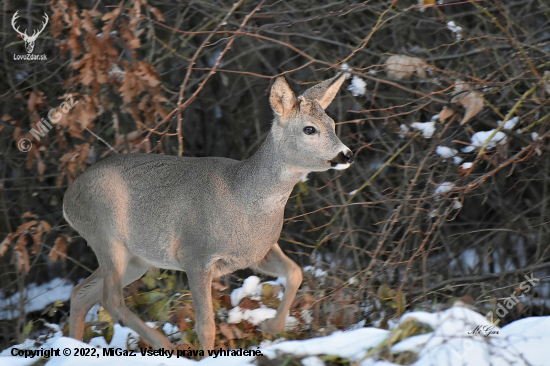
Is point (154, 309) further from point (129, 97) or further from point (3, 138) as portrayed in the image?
point (3, 138)

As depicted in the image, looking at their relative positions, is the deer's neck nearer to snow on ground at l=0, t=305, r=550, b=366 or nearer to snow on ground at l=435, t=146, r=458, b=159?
snow on ground at l=0, t=305, r=550, b=366

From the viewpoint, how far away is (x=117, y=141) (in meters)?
6.07

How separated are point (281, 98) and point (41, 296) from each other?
4410 mm

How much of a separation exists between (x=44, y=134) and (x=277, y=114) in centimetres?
259

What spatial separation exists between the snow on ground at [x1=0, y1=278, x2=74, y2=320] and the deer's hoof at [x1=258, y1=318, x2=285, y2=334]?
3.23 m

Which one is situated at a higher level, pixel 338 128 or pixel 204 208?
pixel 204 208

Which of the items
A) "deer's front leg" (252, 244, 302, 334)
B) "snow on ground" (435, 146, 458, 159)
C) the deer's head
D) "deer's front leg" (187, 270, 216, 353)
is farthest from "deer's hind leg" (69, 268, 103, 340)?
"snow on ground" (435, 146, 458, 159)

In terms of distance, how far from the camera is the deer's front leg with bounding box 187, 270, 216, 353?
4492 mm

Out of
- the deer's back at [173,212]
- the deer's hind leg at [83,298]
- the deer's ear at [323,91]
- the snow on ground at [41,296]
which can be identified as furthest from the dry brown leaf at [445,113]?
the snow on ground at [41,296]

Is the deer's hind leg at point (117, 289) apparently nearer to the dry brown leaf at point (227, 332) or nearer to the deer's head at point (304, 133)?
the dry brown leaf at point (227, 332)

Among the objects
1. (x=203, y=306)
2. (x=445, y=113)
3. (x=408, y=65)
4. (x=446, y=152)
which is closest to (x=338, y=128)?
(x=446, y=152)

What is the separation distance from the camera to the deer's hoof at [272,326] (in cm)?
466

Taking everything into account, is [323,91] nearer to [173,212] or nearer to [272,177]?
[272,177]

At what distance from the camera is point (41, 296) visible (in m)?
7.72
